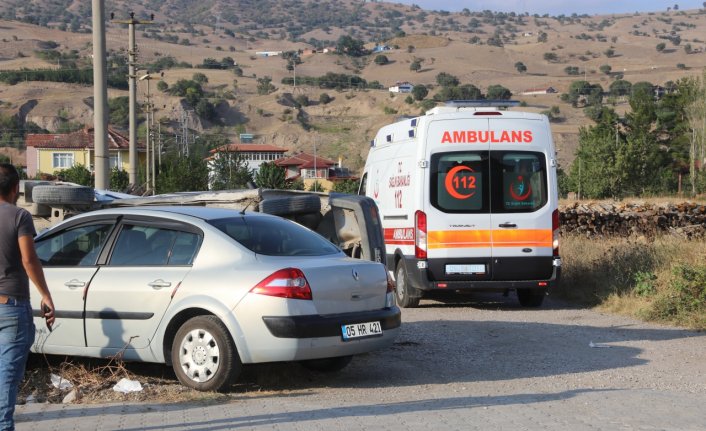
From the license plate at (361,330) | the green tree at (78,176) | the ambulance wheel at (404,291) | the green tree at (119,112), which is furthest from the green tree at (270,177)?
the license plate at (361,330)

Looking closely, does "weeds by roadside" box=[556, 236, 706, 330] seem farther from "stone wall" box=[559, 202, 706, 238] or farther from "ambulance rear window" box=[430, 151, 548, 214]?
"stone wall" box=[559, 202, 706, 238]

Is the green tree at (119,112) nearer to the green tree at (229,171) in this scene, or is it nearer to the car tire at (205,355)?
the green tree at (229,171)

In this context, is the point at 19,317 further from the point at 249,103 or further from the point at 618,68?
the point at 618,68

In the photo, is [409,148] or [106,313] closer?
[106,313]

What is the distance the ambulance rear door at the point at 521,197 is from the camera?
1526cm

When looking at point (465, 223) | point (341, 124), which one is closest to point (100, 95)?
point (465, 223)

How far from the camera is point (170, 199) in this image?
11461mm

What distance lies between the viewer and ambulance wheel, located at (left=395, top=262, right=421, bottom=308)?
15.9m

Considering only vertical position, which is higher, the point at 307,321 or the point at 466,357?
the point at 307,321

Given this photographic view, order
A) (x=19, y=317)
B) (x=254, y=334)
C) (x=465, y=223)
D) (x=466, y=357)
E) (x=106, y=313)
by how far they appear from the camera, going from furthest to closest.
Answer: (x=465, y=223)
(x=466, y=357)
(x=106, y=313)
(x=254, y=334)
(x=19, y=317)

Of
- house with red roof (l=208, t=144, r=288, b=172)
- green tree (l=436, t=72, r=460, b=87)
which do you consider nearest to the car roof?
house with red roof (l=208, t=144, r=288, b=172)

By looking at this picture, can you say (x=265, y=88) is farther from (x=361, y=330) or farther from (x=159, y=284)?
(x=361, y=330)

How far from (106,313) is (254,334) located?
4.74 ft

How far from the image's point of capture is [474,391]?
8.84m
